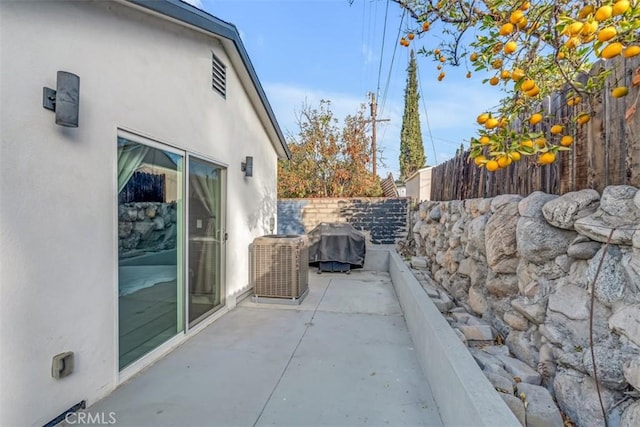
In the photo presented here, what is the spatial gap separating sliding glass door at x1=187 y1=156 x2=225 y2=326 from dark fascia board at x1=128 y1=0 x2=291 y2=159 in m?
1.52

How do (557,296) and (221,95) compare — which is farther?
(221,95)

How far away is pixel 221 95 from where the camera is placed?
187 inches

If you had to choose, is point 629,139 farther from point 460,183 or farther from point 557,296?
point 460,183

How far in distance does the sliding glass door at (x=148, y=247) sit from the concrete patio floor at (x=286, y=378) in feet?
1.15

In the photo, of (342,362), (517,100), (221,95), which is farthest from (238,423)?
(221,95)

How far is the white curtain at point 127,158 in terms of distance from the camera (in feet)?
9.52

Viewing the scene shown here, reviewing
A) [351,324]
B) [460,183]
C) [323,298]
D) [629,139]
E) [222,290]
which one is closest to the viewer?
[629,139]

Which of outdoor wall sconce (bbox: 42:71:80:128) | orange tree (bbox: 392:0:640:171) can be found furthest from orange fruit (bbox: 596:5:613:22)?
outdoor wall sconce (bbox: 42:71:80:128)

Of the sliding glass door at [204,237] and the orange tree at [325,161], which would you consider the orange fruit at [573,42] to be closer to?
the sliding glass door at [204,237]

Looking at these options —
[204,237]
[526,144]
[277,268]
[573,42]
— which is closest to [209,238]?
[204,237]

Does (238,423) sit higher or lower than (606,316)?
lower

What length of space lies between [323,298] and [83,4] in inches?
192

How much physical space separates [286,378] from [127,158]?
8.26 ft

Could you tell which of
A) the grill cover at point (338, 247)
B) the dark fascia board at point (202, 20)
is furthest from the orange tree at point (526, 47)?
the grill cover at point (338, 247)
